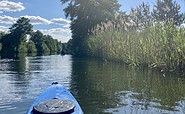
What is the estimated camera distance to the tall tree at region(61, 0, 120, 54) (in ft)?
124

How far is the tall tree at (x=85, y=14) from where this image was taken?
3772 centimetres

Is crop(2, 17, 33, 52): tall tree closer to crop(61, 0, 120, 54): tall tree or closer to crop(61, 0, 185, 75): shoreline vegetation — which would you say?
crop(61, 0, 120, 54): tall tree

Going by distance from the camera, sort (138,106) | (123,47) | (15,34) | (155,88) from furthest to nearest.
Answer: (15,34)
(123,47)
(155,88)
(138,106)

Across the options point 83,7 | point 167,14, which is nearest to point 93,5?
point 83,7

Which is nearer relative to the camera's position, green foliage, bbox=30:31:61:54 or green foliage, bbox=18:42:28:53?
green foliage, bbox=18:42:28:53

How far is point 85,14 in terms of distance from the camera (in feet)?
126

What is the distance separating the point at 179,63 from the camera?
33.8ft

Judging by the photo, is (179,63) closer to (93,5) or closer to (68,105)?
(68,105)

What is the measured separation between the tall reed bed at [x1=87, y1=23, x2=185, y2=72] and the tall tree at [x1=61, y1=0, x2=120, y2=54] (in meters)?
19.5

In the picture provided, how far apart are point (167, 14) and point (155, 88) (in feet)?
19.8

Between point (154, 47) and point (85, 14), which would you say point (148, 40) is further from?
point (85, 14)

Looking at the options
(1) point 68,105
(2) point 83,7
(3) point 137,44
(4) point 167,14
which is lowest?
(1) point 68,105

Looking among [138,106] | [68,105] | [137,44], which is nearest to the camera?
[68,105]

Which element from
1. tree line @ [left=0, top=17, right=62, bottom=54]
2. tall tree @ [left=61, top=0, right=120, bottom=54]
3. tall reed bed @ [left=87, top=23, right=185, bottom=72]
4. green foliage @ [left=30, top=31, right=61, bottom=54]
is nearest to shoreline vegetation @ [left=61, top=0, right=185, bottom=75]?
tall reed bed @ [left=87, top=23, right=185, bottom=72]
